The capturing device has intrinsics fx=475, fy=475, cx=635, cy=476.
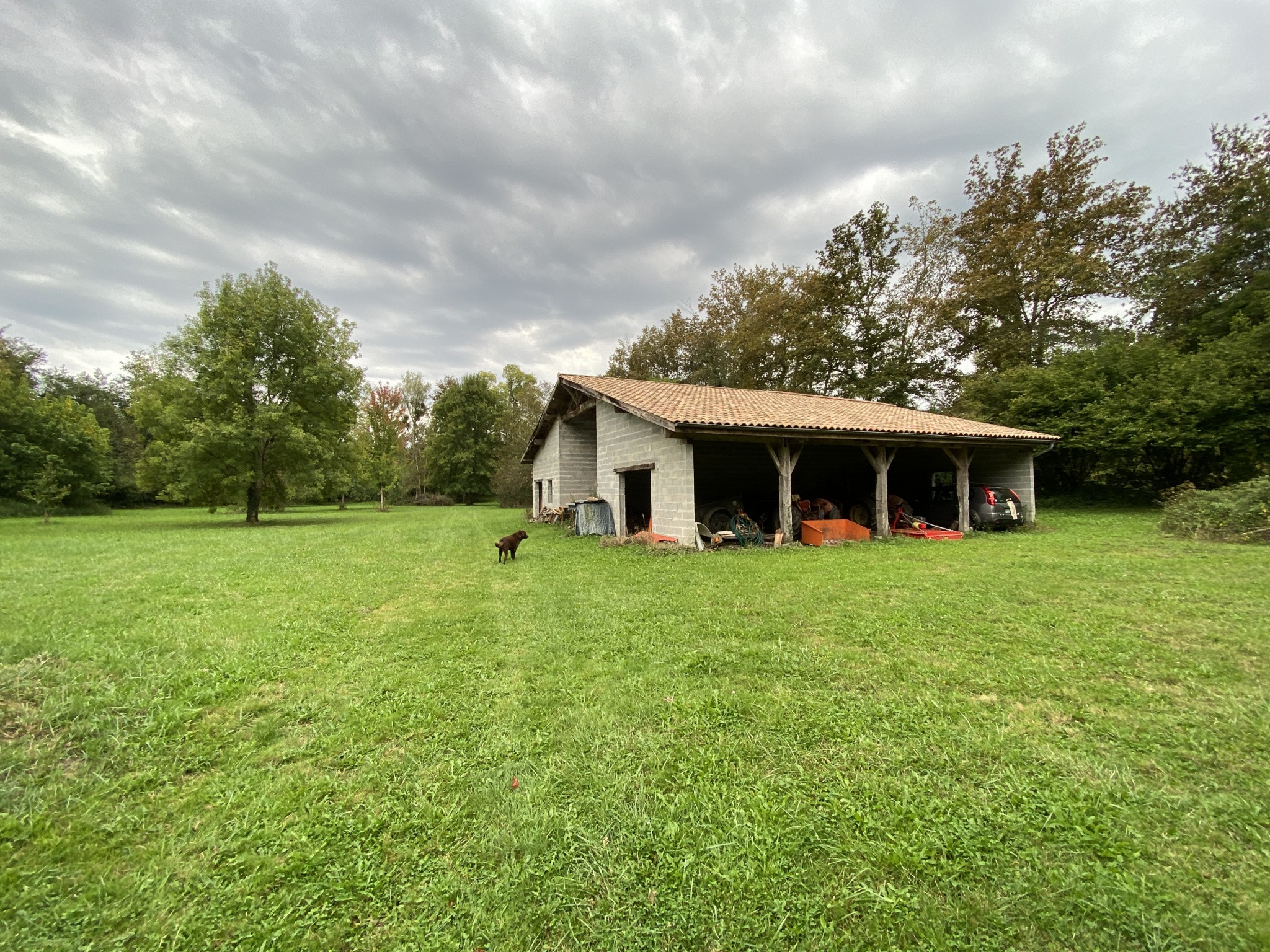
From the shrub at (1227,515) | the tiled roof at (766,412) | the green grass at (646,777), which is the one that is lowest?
the green grass at (646,777)

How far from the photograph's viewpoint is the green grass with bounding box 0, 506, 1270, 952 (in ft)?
5.51

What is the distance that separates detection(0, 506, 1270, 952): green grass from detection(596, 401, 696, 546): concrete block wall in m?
4.86

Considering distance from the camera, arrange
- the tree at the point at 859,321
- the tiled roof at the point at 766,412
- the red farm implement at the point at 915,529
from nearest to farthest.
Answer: the tiled roof at the point at 766,412, the red farm implement at the point at 915,529, the tree at the point at 859,321

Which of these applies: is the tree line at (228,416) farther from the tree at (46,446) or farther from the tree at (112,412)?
the tree at (112,412)

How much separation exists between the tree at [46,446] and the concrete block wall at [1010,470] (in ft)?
108

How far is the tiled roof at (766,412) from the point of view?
10.3 metres

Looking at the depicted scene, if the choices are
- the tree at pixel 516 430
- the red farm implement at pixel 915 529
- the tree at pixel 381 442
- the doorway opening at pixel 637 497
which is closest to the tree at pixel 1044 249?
the red farm implement at pixel 915 529

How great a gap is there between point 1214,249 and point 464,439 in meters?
42.1

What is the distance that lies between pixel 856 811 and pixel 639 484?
46.1 feet

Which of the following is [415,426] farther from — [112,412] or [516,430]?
[112,412]

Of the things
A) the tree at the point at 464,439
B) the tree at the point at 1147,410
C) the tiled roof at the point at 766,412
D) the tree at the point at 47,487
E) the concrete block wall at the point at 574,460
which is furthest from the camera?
the tree at the point at 464,439

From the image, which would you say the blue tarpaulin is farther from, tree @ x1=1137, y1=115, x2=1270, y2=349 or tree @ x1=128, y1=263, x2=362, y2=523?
tree @ x1=1137, y1=115, x2=1270, y2=349

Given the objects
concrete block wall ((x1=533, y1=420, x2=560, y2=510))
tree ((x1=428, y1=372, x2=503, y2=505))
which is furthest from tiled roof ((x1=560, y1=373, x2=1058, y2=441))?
tree ((x1=428, y1=372, x2=503, y2=505))

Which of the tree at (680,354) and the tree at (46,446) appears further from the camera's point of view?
the tree at (680,354)
